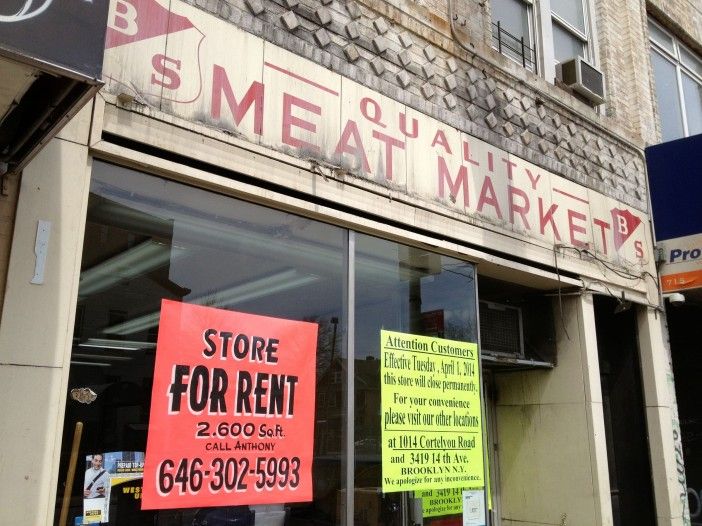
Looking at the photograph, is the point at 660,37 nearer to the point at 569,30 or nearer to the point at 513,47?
the point at 569,30

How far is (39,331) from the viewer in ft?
10.6

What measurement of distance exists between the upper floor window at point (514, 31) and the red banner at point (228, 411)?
4.46 metres

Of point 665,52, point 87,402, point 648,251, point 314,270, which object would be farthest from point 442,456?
point 665,52

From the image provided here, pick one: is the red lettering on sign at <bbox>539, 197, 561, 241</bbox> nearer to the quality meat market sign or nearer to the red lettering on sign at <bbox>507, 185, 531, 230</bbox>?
the quality meat market sign

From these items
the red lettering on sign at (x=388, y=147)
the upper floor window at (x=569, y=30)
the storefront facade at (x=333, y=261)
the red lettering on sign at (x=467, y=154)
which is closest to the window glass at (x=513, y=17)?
the upper floor window at (x=569, y=30)

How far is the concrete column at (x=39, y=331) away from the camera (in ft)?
10.1

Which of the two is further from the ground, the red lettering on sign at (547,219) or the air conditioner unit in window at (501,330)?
the red lettering on sign at (547,219)

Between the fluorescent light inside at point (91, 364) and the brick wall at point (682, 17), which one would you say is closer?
the fluorescent light inside at point (91, 364)

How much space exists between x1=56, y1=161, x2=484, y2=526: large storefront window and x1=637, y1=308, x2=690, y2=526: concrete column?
327cm

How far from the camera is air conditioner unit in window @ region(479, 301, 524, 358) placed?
6.68 metres

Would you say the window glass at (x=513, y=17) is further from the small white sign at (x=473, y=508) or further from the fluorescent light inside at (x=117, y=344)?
the fluorescent light inside at (x=117, y=344)

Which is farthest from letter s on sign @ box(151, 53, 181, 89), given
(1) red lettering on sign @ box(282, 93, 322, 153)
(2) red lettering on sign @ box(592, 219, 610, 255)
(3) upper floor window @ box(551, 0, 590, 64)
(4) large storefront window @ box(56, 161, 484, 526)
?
(3) upper floor window @ box(551, 0, 590, 64)

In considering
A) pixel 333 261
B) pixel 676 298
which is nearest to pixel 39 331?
pixel 333 261

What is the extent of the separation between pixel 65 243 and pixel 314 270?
1770 mm
